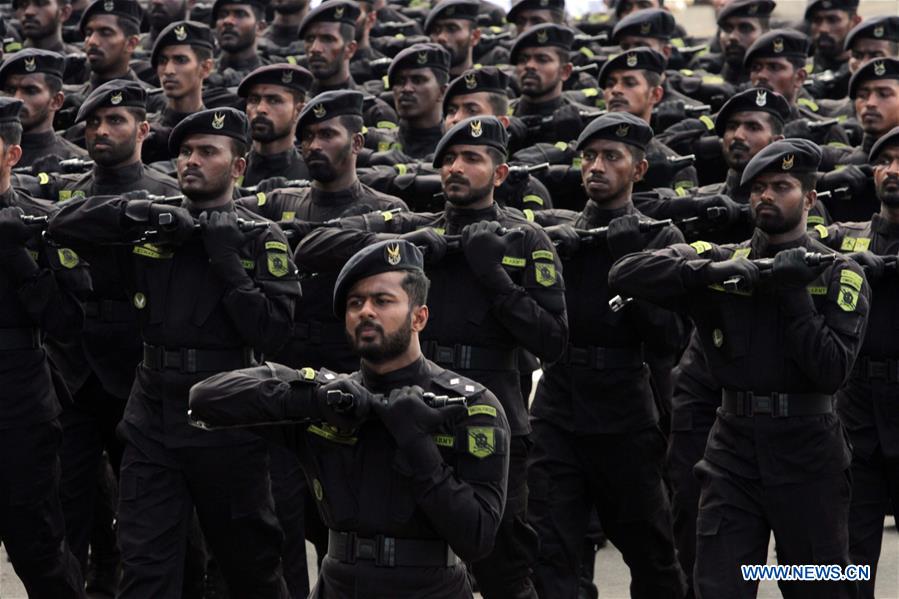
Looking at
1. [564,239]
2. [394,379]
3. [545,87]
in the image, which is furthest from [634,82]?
[394,379]

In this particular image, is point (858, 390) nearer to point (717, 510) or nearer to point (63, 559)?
point (717, 510)

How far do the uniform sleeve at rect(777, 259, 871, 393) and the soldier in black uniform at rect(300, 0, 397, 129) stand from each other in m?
5.53

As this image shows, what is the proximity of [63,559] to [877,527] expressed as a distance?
362 cm

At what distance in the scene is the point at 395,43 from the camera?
54.3ft

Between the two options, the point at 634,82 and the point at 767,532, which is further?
the point at 634,82

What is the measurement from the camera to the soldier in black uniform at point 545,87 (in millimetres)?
12633

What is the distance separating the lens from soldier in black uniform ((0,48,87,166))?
1141cm

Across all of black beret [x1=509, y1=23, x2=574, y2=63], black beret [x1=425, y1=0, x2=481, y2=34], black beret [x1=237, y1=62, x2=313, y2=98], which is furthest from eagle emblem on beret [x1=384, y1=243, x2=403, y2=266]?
black beret [x1=425, y1=0, x2=481, y2=34]

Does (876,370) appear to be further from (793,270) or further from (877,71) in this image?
(877,71)

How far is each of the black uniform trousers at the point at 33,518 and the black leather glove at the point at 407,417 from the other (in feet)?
10.00

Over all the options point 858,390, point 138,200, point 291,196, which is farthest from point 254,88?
point 858,390

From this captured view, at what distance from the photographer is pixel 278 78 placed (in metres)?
11.5

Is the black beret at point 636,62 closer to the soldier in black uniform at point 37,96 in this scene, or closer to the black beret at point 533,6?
the black beret at point 533,6

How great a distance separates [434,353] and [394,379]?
86.0 inches
